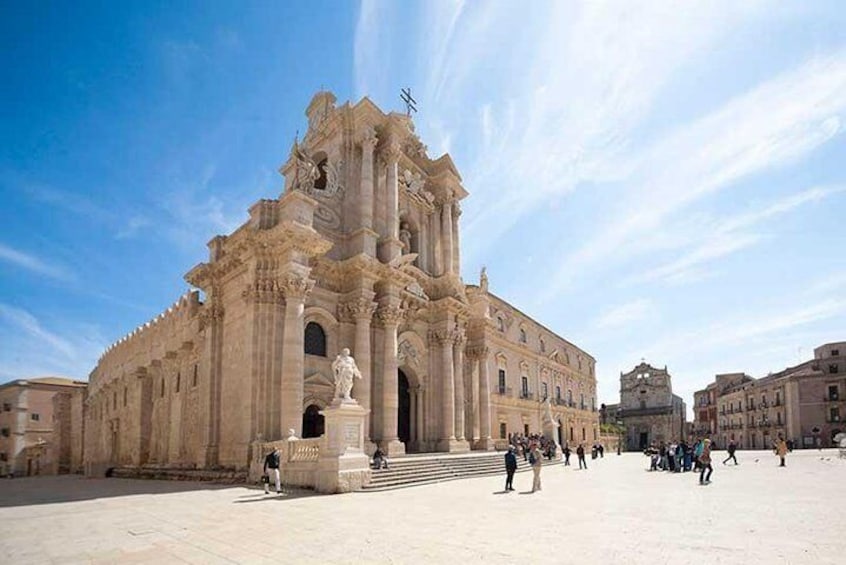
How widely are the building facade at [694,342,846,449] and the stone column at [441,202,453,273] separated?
49.2 meters

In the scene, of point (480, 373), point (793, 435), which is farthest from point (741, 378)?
point (480, 373)

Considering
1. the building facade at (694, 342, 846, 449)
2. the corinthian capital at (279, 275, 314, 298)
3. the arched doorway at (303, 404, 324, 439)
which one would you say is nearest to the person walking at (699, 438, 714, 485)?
the arched doorway at (303, 404, 324, 439)

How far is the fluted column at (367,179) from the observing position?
23603mm

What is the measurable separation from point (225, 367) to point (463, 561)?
1639cm

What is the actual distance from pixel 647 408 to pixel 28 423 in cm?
7224

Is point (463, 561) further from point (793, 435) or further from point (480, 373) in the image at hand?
point (793, 435)

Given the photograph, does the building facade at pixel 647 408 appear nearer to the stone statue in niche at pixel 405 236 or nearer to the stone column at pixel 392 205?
the stone statue in niche at pixel 405 236

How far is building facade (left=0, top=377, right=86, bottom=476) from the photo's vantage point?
48281 millimetres

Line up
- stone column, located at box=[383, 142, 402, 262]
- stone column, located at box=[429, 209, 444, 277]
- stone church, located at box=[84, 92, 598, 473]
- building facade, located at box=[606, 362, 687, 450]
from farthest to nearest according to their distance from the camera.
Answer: building facade, located at box=[606, 362, 687, 450]
stone column, located at box=[429, 209, 444, 277]
stone column, located at box=[383, 142, 402, 262]
stone church, located at box=[84, 92, 598, 473]

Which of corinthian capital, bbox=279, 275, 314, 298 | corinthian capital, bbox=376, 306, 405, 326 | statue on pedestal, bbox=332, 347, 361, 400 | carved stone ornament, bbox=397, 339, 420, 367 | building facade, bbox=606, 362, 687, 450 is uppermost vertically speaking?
corinthian capital, bbox=279, 275, 314, 298

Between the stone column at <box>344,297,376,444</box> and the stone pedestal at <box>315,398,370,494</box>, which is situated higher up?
the stone column at <box>344,297,376,444</box>

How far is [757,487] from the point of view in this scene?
14875mm

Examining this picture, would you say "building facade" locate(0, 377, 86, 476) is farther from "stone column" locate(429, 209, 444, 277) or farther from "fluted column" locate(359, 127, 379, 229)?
"fluted column" locate(359, 127, 379, 229)

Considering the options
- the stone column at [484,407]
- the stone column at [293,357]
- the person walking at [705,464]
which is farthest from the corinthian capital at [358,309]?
the person walking at [705,464]
